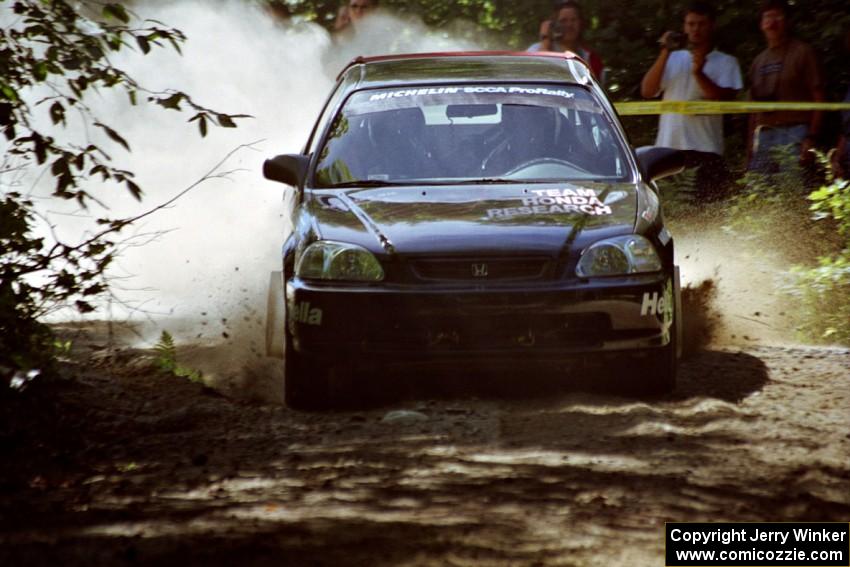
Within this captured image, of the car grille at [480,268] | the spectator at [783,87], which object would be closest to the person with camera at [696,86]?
the spectator at [783,87]

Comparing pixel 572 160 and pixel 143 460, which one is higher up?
pixel 572 160

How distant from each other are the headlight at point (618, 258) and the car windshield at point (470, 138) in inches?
32.3

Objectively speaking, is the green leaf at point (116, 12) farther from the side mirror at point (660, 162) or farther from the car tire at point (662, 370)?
the car tire at point (662, 370)

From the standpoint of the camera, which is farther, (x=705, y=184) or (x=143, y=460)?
(x=705, y=184)

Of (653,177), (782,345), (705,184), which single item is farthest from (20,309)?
(705,184)

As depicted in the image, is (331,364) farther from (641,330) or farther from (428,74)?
(428,74)

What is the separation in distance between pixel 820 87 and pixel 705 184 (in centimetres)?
129

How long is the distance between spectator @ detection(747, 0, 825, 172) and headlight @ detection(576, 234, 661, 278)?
472 centimetres

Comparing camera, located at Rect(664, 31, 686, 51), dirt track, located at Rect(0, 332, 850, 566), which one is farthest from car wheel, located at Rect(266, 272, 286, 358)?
camera, located at Rect(664, 31, 686, 51)

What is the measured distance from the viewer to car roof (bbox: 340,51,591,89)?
8023mm

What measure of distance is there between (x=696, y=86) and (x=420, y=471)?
22.8 ft

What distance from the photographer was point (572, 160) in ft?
24.8

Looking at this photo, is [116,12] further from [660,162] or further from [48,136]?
[660,162]

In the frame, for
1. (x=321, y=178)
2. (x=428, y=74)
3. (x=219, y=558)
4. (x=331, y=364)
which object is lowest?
(x=219, y=558)
